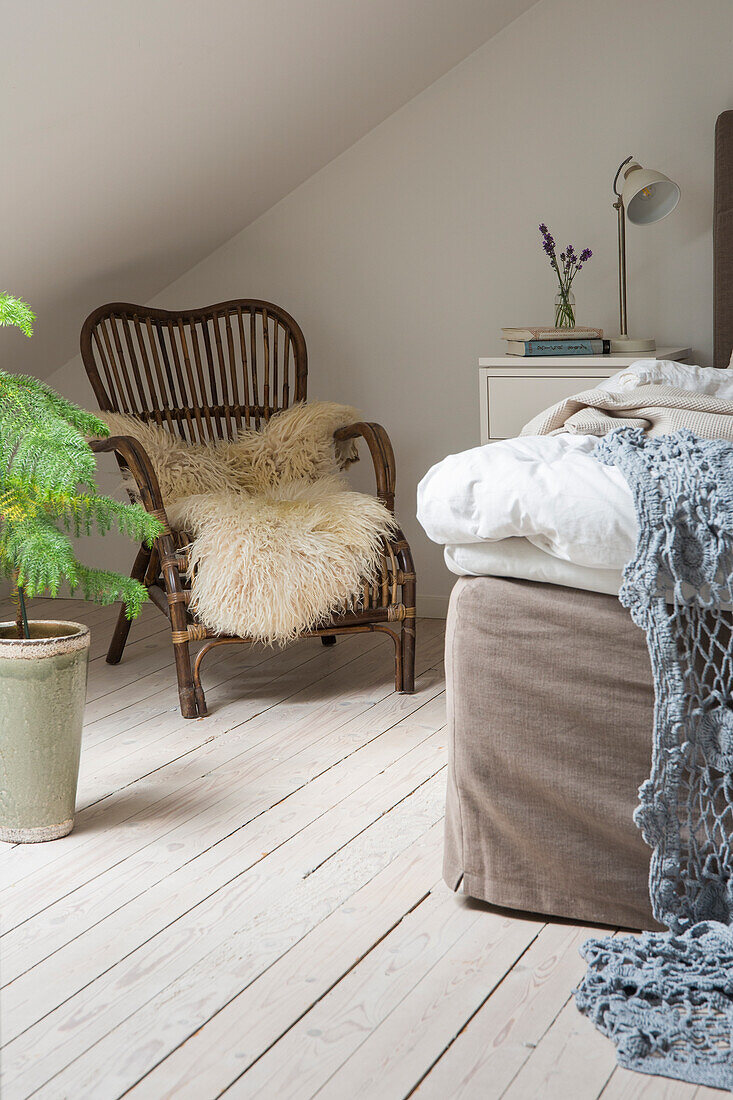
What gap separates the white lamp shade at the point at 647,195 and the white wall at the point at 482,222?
22 centimetres

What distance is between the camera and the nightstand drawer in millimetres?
2754

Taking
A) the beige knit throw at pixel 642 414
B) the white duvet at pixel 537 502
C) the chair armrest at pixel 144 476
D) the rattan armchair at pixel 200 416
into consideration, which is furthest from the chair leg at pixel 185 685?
the white duvet at pixel 537 502

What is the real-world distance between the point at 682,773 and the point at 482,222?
2.18 m

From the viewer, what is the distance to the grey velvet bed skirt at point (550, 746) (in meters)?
1.42

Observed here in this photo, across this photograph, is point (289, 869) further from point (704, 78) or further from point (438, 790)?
point (704, 78)

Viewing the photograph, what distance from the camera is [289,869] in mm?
1698

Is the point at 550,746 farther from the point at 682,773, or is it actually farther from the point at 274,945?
the point at 274,945

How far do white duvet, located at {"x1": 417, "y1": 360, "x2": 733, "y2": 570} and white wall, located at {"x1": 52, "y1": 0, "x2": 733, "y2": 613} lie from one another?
5.55 feet

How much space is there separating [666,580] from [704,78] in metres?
2.11

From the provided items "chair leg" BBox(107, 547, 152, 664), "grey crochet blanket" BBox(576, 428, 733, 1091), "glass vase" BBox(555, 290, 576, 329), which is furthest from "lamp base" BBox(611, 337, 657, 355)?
"grey crochet blanket" BBox(576, 428, 733, 1091)

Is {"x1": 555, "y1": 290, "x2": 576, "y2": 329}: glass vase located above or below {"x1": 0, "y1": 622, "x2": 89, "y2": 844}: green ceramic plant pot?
above

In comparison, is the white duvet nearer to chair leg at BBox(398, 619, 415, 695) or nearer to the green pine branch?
the green pine branch

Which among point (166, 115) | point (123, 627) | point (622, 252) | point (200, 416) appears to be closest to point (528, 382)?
point (622, 252)

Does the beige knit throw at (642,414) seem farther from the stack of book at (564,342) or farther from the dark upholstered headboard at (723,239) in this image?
the dark upholstered headboard at (723,239)
